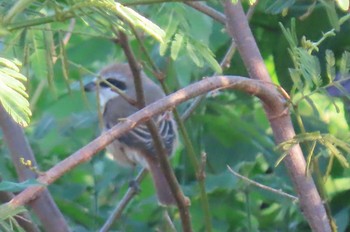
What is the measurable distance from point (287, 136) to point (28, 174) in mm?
736

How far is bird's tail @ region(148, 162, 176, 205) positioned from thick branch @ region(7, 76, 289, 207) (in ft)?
2.94

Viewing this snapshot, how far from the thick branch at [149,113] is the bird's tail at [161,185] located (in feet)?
2.94

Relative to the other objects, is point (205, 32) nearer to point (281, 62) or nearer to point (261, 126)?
point (281, 62)

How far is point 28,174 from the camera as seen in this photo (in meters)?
2.39

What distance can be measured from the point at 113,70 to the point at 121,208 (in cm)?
258

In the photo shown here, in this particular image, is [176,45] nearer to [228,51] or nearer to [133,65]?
[133,65]

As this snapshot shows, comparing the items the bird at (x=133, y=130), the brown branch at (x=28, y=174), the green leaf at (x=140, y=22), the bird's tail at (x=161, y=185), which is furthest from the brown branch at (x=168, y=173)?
the bird at (x=133, y=130)

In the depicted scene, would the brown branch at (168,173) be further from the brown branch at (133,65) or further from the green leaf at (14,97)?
the green leaf at (14,97)

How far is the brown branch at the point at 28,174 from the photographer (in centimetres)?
228

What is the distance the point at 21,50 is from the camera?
85.1 inches

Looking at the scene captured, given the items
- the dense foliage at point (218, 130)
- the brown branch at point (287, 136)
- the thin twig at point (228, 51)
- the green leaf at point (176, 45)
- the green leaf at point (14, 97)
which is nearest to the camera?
the green leaf at point (14, 97)

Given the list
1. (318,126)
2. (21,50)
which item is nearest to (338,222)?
(318,126)

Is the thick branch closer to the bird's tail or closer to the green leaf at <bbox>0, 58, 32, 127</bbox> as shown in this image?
the green leaf at <bbox>0, 58, 32, 127</bbox>

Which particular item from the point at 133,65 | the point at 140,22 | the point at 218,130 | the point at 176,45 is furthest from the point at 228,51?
the point at 140,22
